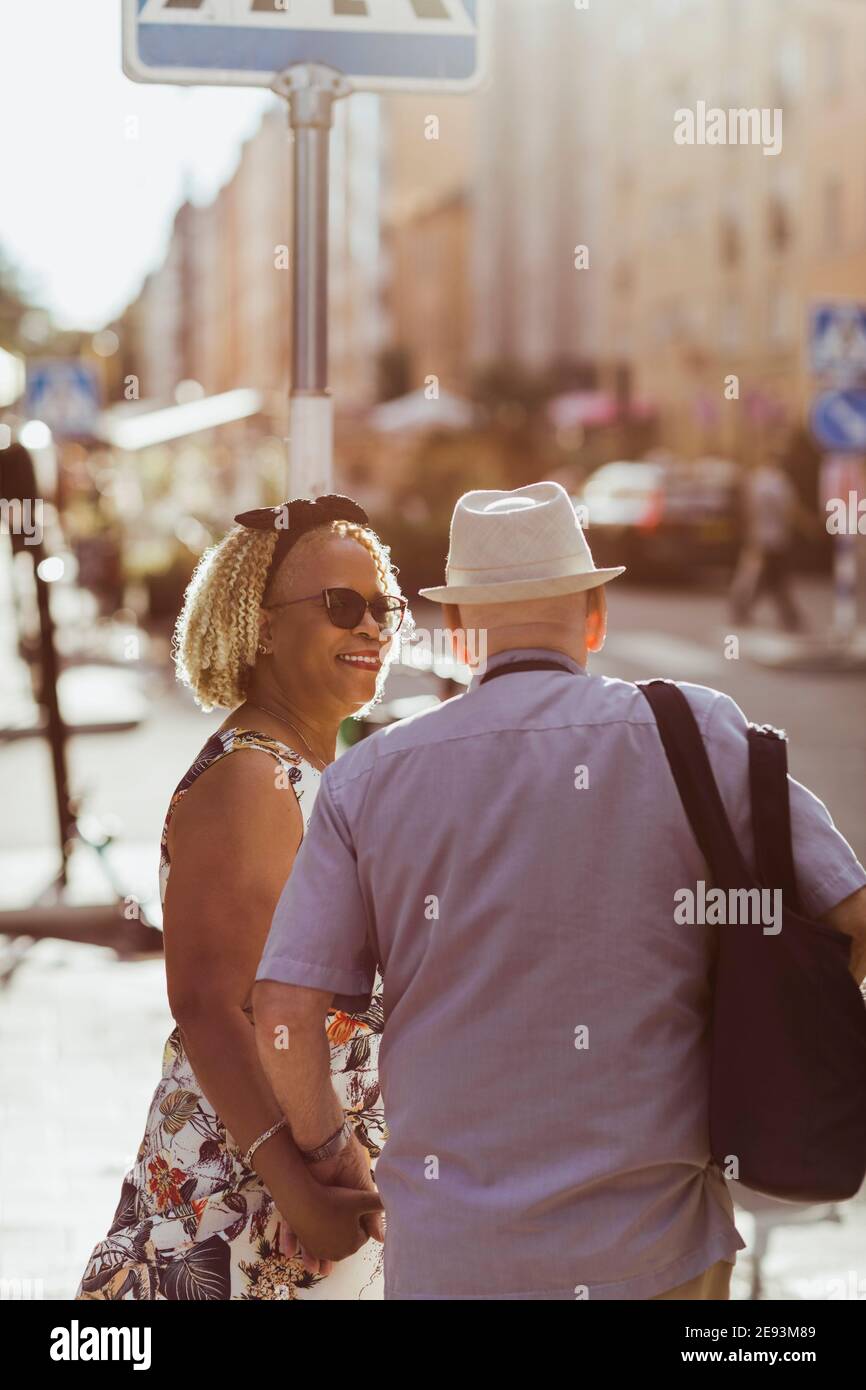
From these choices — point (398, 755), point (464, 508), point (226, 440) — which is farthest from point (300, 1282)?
point (226, 440)

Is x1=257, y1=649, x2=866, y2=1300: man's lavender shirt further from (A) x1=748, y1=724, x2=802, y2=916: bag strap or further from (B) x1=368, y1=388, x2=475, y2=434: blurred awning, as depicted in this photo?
(B) x1=368, y1=388, x2=475, y2=434: blurred awning

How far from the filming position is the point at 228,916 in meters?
2.61

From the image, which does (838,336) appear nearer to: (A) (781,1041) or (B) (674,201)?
(A) (781,1041)

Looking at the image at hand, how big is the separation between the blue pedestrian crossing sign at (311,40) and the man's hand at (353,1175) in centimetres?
208

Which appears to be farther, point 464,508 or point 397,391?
point 397,391

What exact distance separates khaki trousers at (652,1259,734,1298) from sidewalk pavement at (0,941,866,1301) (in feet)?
5.99

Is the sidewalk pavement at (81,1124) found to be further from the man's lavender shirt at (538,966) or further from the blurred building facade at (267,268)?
the blurred building facade at (267,268)

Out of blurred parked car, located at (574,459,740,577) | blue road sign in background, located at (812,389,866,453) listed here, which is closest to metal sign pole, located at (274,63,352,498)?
blue road sign in background, located at (812,389,866,453)

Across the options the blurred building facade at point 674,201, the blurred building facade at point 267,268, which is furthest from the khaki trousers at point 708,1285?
the blurred building facade at point 267,268

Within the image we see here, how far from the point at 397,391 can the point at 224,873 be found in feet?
250

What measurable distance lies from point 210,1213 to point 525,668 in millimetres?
877

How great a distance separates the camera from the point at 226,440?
37500 millimetres

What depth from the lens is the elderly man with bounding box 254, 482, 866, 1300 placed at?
216 cm

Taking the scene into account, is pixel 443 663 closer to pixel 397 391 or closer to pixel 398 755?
pixel 398 755
